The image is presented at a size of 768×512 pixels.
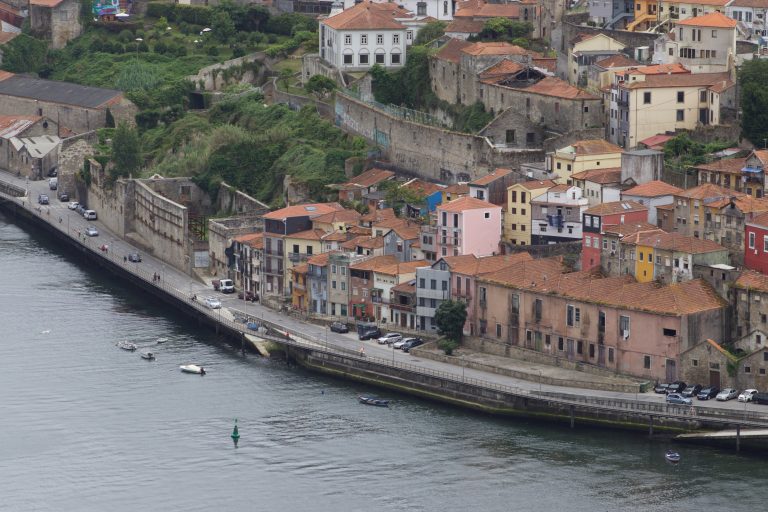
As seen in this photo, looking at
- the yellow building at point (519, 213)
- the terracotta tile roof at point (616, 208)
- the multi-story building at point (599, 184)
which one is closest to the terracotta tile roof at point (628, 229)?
the terracotta tile roof at point (616, 208)

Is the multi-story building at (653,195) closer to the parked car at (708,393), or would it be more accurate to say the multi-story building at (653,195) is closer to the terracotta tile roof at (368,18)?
the parked car at (708,393)

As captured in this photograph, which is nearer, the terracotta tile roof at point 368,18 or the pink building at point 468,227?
the pink building at point 468,227

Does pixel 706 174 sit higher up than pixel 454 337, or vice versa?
pixel 706 174

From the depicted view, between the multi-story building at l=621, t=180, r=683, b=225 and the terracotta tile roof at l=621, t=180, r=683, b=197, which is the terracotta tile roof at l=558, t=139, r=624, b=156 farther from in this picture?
the multi-story building at l=621, t=180, r=683, b=225

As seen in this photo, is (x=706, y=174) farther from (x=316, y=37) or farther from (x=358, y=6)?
(x=316, y=37)

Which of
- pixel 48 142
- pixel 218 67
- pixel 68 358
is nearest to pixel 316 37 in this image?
pixel 218 67

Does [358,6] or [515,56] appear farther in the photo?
[358,6]
